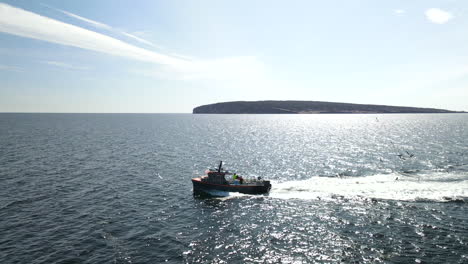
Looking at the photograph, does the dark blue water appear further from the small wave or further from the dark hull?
the dark hull

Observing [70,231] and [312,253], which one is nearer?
[312,253]

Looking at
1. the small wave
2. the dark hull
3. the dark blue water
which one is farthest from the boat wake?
the small wave

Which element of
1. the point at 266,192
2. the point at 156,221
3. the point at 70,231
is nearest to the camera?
the point at 70,231

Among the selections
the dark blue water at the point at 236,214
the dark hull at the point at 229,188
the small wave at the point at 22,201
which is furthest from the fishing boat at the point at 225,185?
the small wave at the point at 22,201

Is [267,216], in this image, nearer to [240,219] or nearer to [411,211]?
[240,219]

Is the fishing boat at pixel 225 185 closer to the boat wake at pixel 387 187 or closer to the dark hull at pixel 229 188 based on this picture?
the dark hull at pixel 229 188

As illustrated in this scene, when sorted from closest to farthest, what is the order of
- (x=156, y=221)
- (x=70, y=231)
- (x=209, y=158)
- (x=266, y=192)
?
(x=70, y=231), (x=156, y=221), (x=266, y=192), (x=209, y=158)

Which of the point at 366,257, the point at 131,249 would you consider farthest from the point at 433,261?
the point at 131,249
